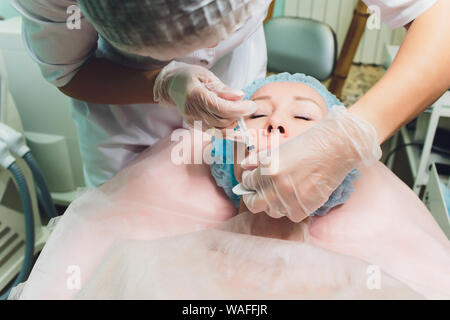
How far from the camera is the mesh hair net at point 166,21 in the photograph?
0.63 meters

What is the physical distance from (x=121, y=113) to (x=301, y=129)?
58 centimetres

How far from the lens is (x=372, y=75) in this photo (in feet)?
9.02

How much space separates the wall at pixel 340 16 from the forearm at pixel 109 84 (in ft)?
5.97

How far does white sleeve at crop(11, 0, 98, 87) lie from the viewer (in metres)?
0.90

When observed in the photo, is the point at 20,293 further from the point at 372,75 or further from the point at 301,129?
the point at 372,75

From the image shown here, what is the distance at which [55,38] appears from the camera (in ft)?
3.16

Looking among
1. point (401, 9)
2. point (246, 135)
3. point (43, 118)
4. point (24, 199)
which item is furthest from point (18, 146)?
point (401, 9)

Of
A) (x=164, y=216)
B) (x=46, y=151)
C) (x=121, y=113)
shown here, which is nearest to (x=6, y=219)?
(x=46, y=151)

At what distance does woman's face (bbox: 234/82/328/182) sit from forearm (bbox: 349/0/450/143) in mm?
204

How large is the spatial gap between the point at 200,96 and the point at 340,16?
201 centimetres

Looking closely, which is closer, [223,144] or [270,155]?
[270,155]

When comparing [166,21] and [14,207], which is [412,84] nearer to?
[166,21]

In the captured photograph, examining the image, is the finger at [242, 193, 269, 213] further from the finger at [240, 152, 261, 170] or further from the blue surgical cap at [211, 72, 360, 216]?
the blue surgical cap at [211, 72, 360, 216]
